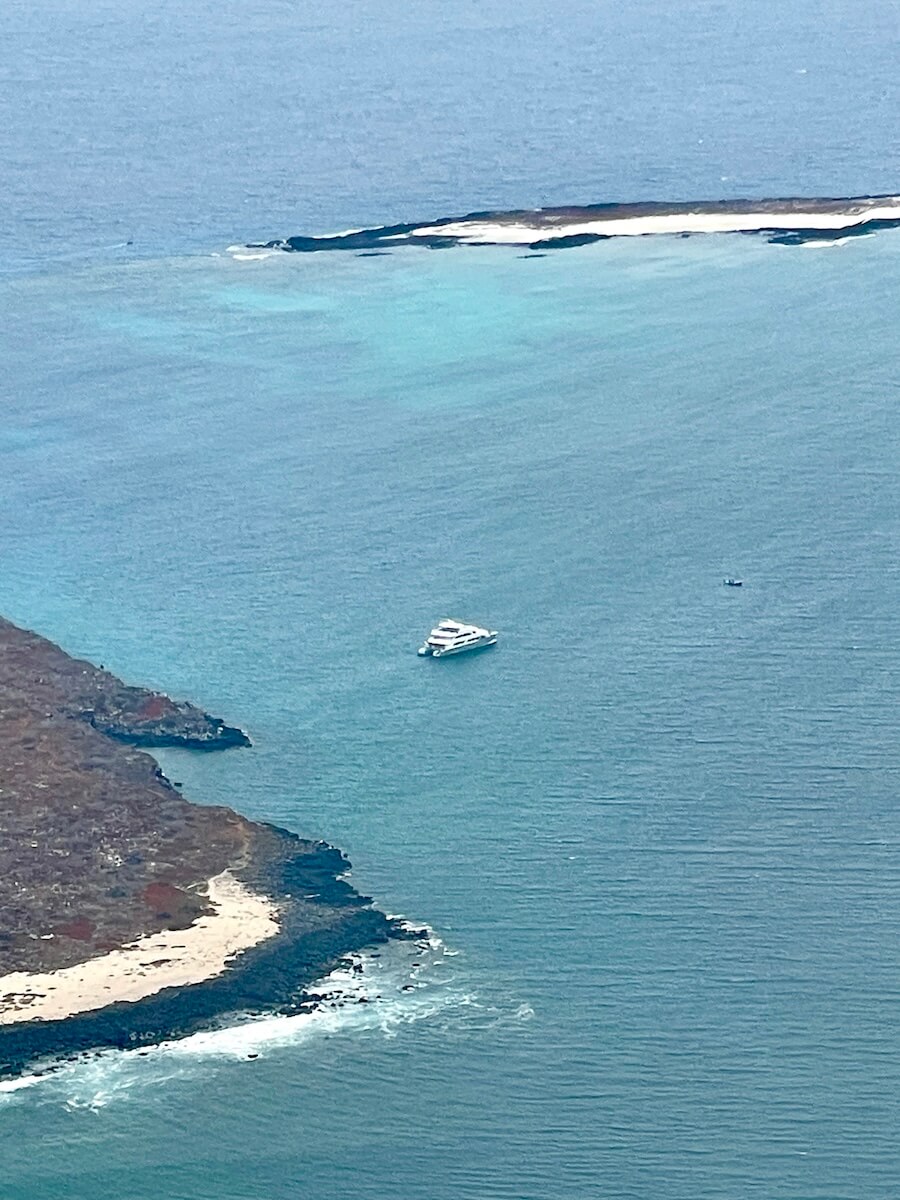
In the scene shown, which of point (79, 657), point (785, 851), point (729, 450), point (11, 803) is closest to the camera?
point (785, 851)

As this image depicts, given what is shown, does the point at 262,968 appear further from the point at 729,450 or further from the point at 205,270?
the point at 205,270

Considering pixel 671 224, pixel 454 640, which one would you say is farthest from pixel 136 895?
pixel 671 224

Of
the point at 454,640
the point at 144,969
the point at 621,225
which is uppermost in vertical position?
the point at 621,225

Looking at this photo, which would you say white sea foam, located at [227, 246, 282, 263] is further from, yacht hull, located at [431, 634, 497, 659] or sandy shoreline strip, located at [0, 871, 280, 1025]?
sandy shoreline strip, located at [0, 871, 280, 1025]

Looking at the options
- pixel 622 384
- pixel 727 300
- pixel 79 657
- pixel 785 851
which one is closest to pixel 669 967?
pixel 785 851

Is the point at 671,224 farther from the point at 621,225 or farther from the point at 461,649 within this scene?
the point at 461,649

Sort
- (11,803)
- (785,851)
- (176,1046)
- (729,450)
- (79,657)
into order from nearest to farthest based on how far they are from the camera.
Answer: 1. (176,1046)
2. (785,851)
3. (11,803)
4. (79,657)
5. (729,450)
